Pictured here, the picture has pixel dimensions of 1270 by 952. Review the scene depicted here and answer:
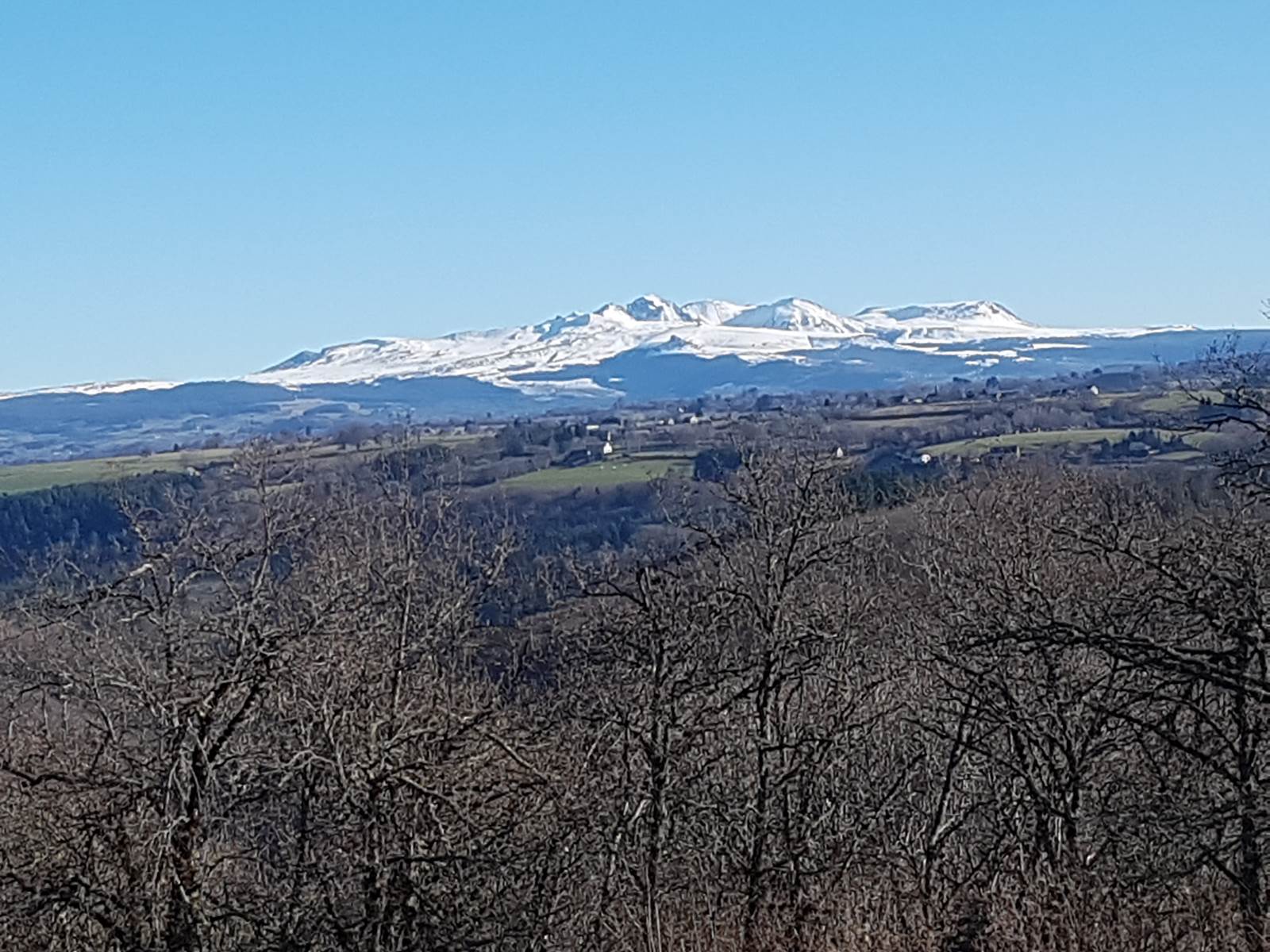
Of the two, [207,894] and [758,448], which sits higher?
[758,448]

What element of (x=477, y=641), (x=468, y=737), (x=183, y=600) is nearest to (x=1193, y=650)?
(x=468, y=737)

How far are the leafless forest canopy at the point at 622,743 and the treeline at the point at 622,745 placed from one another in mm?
60

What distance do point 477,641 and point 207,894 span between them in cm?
992

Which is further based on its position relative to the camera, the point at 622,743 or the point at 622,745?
the point at 622,745

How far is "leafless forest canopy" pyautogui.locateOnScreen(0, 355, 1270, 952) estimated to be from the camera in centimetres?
1016

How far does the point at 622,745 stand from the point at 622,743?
117 millimetres

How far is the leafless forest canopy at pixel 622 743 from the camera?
10.2m

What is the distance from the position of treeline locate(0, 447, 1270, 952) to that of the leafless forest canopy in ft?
0.20

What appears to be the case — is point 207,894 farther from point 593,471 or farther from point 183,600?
point 593,471

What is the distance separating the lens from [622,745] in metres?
13.5

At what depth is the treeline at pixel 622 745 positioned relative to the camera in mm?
10164

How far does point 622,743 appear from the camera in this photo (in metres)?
13.4

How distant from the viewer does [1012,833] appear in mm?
15953

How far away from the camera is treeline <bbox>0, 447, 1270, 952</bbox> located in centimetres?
1016
